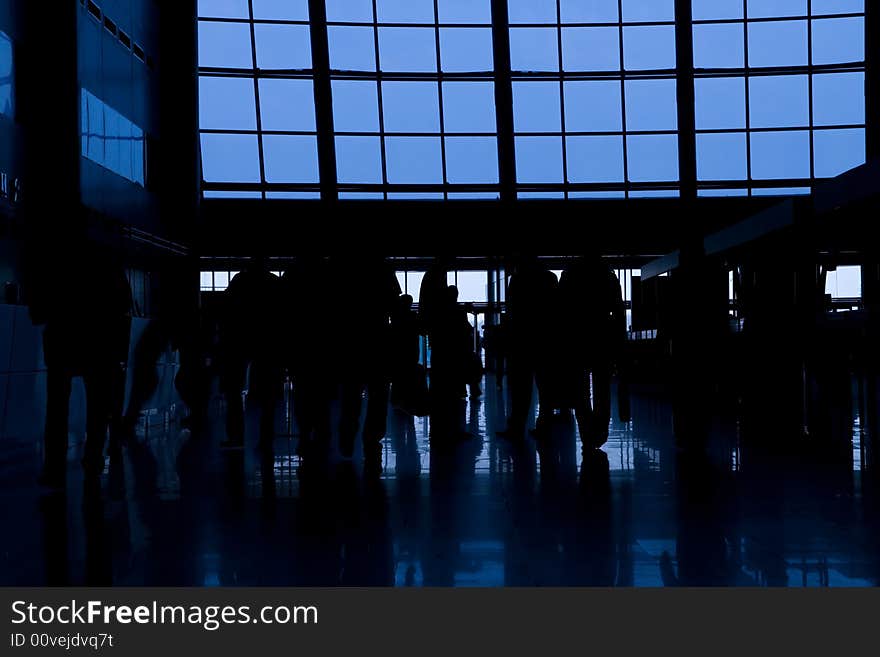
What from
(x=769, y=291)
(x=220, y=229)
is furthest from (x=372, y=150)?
(x=769, y=291)

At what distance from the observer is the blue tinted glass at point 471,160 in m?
22.0

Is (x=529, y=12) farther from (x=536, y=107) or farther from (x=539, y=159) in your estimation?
(x=539, y=159)

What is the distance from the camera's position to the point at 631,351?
20062mm

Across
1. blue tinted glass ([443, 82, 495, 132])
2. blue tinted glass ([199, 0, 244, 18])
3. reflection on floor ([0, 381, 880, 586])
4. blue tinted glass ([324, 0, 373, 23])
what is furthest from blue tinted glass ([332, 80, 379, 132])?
reflection on floor ([0, 381, 880, 586])

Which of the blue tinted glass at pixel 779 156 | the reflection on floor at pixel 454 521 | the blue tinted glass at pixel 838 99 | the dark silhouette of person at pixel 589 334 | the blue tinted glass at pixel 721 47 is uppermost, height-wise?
the blue tinted glass at pixel 721 47

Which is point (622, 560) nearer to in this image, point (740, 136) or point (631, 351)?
point (631, 351)

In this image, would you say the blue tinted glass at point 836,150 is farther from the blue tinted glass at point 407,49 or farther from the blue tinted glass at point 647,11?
the blue tinted glass at point 407,49

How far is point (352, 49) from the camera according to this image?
2167 centimetres

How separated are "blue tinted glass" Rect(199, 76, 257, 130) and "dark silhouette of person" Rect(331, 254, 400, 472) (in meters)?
15.6

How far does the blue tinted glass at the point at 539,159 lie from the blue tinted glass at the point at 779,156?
14.1ft

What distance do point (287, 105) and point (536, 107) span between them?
5.48 metres

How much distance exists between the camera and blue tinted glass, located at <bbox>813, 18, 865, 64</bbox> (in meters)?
21.7

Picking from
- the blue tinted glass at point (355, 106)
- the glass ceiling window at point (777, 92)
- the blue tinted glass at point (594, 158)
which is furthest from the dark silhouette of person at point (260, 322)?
the glass ceiling window at point (777, 92)

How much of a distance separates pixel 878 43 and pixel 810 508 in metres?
19.4
